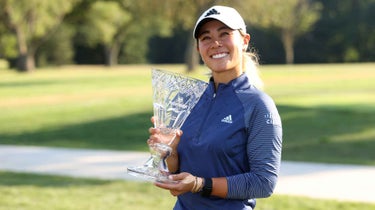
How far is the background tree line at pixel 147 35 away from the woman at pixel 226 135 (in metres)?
42.6

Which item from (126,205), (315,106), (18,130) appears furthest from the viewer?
(315,106)

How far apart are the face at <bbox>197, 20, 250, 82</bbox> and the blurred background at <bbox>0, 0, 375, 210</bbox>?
157cm

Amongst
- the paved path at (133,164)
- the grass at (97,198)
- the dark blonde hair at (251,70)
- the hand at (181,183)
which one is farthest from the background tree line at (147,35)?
the hand at (181,183)

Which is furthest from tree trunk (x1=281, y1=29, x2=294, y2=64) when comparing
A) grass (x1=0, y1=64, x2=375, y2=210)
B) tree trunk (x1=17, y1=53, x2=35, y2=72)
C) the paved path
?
the paved path

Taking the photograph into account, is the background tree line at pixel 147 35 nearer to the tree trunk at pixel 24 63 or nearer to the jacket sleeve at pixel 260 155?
the tree trunk at pixel 24 63

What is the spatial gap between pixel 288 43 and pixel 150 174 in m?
60.2

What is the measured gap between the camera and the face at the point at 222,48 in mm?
2457

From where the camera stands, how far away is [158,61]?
6291 centimetres

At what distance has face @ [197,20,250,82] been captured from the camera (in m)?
2.46

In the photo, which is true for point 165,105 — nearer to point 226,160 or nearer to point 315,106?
point 226,160

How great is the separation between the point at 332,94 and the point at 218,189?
721 inches

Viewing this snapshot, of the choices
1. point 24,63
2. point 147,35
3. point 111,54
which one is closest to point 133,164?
point 24,63

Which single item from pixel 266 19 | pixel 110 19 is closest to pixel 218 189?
pixel 266 19

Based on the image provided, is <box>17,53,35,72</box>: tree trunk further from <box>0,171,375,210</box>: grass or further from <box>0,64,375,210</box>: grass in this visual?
<box>0,171,375,210</box>: grass
